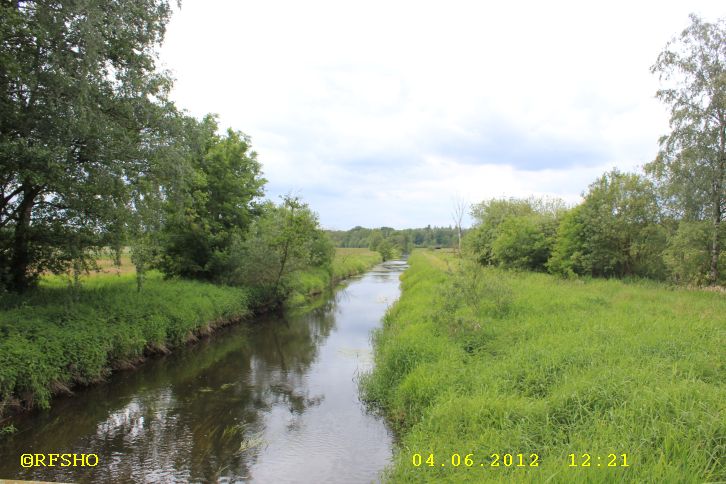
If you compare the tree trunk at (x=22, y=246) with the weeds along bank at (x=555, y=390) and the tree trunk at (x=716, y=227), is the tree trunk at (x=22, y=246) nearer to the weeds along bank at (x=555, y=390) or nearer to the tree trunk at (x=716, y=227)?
the weeds along bank at (x=555, y=390)

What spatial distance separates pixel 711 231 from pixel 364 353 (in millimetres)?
13992

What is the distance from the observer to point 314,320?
22.3 meters

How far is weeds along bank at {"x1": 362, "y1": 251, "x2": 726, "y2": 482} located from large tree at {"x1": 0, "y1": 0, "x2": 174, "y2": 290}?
336 inches

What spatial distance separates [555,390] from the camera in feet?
22.2

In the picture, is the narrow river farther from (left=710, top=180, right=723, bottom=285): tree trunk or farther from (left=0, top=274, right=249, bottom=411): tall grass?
(left=710, top=180, right=723, bottom=285): tree trunk

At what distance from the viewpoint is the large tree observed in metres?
9.23

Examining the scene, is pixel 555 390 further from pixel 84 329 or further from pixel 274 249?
pixel 274 249

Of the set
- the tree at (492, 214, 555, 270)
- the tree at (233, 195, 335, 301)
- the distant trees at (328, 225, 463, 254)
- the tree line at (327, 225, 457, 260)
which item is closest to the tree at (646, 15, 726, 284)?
the tree at (492, 214, 555, 270)

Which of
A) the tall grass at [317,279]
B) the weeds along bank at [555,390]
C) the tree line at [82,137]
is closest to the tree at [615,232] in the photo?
the weeds along bank at [555,390]

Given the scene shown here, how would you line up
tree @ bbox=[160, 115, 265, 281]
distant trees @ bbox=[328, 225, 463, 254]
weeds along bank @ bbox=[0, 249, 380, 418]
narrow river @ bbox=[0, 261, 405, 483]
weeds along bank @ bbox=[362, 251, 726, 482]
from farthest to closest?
distant trees @ bbox=[328, 225, 463, 254]
tree @ bbox=[160, 115, 265, 281]
weeds along bank @ bbox=[0, 249, 380, 418]
narrow river @ bbox=[0, 261, 405, 483]
weeds along bank @ bbox=[362, 251, 726, 482]

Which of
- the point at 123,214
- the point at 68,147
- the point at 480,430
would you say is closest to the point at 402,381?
the point at 480,430

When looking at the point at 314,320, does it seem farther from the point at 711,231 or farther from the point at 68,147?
the point at 711,231

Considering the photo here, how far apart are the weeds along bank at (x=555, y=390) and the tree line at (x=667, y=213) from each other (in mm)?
4126

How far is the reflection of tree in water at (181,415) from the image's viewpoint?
7.13 metres
